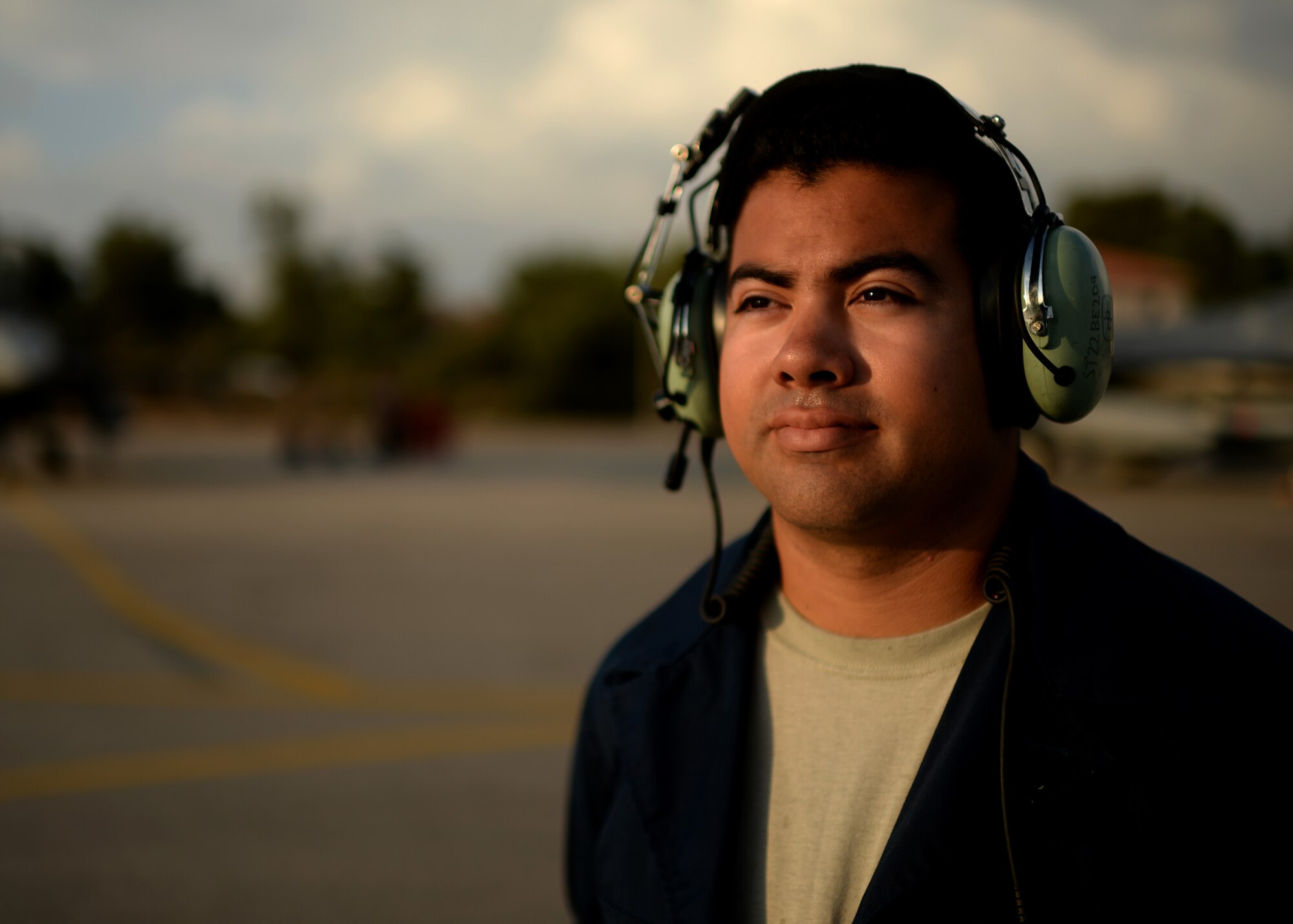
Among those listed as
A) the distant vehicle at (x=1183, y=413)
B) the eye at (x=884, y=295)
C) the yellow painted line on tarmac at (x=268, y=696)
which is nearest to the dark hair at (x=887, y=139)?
the eye at (x=884, y=295)

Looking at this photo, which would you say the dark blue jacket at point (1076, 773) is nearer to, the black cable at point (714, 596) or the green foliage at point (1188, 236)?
the black cable at point (714, 596)

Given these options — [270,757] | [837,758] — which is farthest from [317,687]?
[837,758]

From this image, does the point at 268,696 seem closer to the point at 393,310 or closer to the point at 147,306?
the point at 147,306

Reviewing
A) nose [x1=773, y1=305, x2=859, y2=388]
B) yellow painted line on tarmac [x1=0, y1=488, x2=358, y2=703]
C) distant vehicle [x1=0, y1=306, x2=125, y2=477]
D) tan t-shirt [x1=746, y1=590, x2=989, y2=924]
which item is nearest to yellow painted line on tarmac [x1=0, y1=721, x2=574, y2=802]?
yellow painted line on tarmac [x1=0, y1=488, x2=358, y2=703]

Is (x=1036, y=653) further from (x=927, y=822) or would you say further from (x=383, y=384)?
(x=383, y=384)

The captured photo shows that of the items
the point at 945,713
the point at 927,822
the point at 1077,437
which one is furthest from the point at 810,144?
the point at 1077,437

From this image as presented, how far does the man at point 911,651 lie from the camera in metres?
1.33

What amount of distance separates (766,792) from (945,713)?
0.31 m

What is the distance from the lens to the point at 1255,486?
18047 millimetres

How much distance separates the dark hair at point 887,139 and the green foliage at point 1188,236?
63933 millimetres

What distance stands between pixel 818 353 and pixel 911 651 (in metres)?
0.46

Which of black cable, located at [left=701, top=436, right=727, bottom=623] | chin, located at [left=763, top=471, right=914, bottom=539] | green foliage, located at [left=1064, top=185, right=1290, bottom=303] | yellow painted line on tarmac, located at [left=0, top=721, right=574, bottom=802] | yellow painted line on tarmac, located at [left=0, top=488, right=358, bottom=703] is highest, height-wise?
green foliage, located at [left=1064, top=185, right=1290, bottom=303]

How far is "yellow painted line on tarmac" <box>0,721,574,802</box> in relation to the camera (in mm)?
4922

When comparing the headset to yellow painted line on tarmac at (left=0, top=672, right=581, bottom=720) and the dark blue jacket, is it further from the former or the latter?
yellow painted line on tarmac at (left=0, top=672, right=581, bottom=720)
